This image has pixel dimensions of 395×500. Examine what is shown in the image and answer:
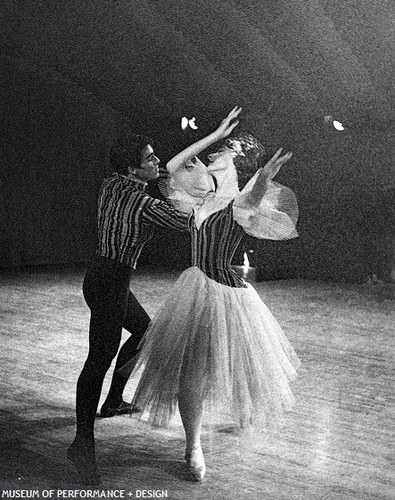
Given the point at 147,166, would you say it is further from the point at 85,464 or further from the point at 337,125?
the point at 337,125

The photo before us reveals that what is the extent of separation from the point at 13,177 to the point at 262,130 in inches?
119

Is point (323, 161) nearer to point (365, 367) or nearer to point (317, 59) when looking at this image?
point (317, 59)

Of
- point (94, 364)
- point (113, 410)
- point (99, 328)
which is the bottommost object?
point (113, 410)

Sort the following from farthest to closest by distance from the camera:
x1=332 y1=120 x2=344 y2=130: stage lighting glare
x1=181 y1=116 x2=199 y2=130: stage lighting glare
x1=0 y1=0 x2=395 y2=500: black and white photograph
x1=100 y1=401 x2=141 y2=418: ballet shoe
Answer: x1=332 y1=120 x2=344 y2=130: stage lighting glare, x1=181 y1=116 x2=199 y2=130: stage lighting glare, x1=100 y1=401 x2=141 y2=418: ballet shoe, x1=0 y1=0 x2=395 y2=500: black and white photograph

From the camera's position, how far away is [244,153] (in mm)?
2199

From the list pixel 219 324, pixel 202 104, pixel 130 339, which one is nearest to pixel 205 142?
pixel 219 324

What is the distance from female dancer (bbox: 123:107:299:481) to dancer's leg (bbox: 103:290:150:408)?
0.34 meters

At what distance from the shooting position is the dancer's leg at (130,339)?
2561 millimetres

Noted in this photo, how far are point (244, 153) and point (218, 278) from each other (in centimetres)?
41

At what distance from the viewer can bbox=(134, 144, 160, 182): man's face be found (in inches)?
91.4

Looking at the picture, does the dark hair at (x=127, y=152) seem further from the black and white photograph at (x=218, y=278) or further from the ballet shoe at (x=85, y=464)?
the ballet shoe at (x=85, y=464)

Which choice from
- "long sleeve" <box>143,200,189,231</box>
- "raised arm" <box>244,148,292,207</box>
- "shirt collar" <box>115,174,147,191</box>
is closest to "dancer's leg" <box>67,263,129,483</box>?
A: "long sleeve" <box>143,200,189,231</box>

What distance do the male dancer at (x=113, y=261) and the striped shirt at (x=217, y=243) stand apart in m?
0.08

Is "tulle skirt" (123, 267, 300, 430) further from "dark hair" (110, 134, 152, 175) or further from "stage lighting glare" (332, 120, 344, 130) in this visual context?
"stage lighting glare" (332, 120, 344, 130)
